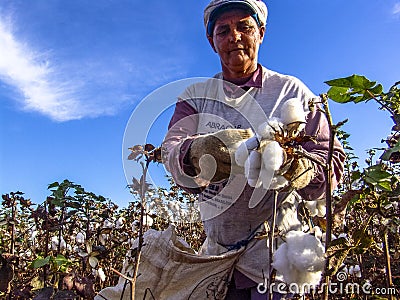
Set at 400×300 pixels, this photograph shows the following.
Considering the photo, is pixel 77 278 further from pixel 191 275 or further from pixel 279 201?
pixel 279 201

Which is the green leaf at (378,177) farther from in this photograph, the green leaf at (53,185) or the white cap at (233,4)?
the green leaf at (53,185)

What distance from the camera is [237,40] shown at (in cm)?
202

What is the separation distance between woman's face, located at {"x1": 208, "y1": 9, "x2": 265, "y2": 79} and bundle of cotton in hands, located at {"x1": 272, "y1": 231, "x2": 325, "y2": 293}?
1135mm

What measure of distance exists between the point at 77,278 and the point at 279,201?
896 mm

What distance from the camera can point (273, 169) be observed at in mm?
1019

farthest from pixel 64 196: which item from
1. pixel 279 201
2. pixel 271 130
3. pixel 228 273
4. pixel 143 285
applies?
pixel 271 130

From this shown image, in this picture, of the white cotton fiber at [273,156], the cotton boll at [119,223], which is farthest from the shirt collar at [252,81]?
the cotton boll at [119,223]

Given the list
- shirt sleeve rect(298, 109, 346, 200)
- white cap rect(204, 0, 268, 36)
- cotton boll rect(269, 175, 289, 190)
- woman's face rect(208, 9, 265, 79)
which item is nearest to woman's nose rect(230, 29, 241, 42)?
woman's face rect(208, 9, 265, 79)

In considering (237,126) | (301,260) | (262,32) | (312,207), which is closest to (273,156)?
(301,260)

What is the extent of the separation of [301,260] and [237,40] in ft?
4.03

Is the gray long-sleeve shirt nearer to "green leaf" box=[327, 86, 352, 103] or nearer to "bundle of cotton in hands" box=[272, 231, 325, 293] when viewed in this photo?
"green leaf" box=[327, 86, 352, 103]

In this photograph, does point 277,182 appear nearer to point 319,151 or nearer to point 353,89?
point 353,89

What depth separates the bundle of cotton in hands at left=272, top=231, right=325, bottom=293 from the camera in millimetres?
1083

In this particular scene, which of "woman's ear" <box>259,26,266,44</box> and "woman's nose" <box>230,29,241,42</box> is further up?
"woman's ear" <box>259,26,266,44</box>
